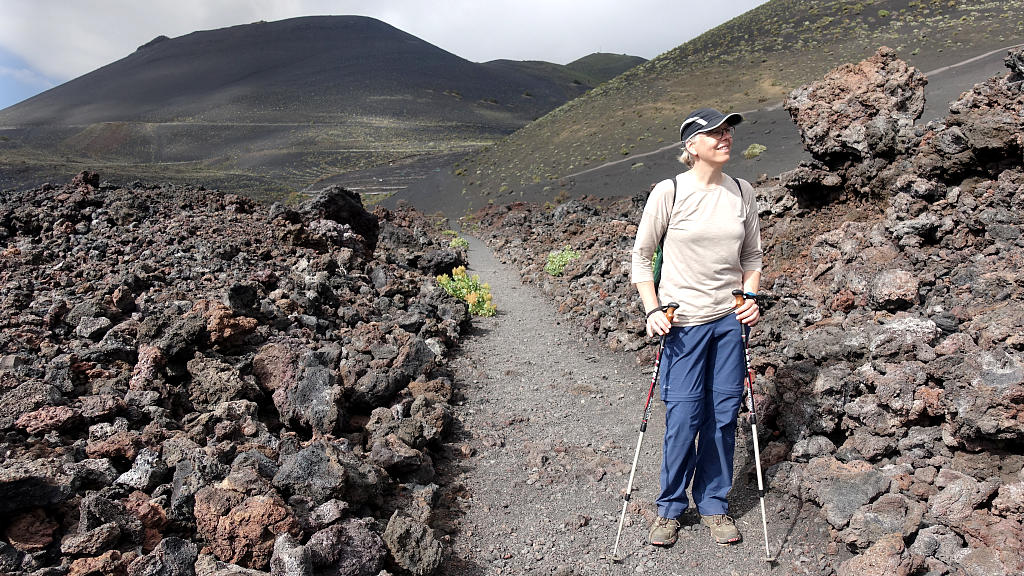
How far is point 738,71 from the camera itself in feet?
135

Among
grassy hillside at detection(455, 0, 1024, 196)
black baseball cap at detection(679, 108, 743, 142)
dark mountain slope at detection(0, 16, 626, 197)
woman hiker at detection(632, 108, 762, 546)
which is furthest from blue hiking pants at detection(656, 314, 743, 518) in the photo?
dark mountain slope at detection(0, 16, 626, 197)

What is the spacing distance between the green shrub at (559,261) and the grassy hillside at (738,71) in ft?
69.2

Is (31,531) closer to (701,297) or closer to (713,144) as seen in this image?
(701,297)

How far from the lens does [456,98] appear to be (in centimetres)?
9425

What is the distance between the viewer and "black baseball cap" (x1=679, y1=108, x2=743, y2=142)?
9.23 ft

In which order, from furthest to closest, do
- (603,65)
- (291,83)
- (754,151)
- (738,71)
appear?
(603,65) → (291,83) → (738,71) → (754,151)

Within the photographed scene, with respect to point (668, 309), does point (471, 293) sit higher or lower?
lower

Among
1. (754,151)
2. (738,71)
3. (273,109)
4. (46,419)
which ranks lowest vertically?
(754,151)

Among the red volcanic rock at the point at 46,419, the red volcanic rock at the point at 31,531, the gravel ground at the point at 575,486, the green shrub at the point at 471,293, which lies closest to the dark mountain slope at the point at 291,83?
the green shrub at the point at 471,293

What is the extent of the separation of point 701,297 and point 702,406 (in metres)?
0.59

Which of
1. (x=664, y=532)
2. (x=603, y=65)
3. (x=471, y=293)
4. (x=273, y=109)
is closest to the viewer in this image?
(x=664, y=532)

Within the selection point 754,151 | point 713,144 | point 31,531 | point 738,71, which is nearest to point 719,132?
point 713,144

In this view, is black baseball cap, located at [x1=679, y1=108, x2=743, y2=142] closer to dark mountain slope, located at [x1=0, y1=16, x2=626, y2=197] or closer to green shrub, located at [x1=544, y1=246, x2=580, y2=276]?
green shrub, located at [x1=544, y1=246, x2=580, y2=276]

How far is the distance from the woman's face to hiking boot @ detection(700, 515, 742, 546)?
1.90 meters
